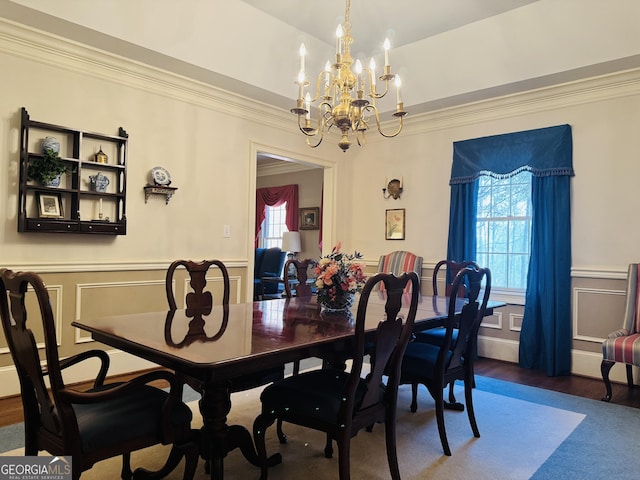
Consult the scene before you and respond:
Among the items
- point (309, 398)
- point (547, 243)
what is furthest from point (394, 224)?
point (309, 398)

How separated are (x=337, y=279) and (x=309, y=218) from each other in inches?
214

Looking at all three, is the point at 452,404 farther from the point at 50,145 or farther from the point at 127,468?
the point at 50,145

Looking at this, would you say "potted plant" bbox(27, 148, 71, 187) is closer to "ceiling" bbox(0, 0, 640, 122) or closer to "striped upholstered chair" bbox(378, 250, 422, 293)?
"ceiling" bbox(0, 0, 640, 122)

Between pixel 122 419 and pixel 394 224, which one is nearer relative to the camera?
pixel 122 419

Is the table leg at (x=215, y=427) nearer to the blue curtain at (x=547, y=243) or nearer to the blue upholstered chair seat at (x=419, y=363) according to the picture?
the blue upholstered chair seat at (x=419, y=363)

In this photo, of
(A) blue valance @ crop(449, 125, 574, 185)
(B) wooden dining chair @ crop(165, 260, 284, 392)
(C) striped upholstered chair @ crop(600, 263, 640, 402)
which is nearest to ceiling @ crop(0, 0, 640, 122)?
(A) blue valance @ crop(449, 125, 574, 185)

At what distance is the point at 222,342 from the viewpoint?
1.73 m

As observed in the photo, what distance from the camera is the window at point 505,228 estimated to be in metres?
4.46

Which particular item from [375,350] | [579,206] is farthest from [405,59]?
[375,350]

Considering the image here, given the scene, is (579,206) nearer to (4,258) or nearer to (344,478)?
(344,478)

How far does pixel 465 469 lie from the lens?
222cm

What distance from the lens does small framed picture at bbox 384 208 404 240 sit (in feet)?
17.4

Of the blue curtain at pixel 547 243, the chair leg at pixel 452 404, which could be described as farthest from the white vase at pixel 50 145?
the blue curtain at pixel 547 243

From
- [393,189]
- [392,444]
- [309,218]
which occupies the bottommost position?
[392,444]
